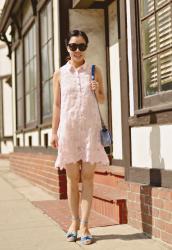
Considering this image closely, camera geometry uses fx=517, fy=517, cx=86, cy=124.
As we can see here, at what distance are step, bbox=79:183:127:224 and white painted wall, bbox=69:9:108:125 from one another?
1.98 meters

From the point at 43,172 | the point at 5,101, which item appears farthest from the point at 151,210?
the point at 5,101

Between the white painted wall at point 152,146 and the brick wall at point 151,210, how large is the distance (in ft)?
0.76

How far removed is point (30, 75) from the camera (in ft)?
38.2

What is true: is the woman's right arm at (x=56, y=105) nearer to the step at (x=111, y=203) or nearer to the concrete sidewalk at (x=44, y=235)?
the concrete sidewalk at (x=44, y=235)

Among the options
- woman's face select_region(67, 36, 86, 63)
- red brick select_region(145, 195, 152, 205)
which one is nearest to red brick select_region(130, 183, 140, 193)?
red brick select_region(145, 195, 152, 205)

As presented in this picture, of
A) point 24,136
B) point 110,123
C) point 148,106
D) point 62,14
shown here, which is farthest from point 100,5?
point 24,136

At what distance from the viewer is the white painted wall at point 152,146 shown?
446cm

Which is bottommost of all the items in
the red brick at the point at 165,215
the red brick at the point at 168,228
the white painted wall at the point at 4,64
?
the red brick at the point at 168,228

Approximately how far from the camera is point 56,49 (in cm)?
838

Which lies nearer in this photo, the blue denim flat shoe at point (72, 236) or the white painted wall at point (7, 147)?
the blue denim flat shoe at point (72, 236)

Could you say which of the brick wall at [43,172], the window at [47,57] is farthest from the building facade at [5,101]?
the window at [47,57]

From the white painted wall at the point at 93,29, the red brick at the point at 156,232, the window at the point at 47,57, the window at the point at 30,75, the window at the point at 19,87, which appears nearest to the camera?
the red brick at the point at 156,232

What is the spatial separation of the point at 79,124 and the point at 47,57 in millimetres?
5003

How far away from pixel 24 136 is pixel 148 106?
26.5ft
